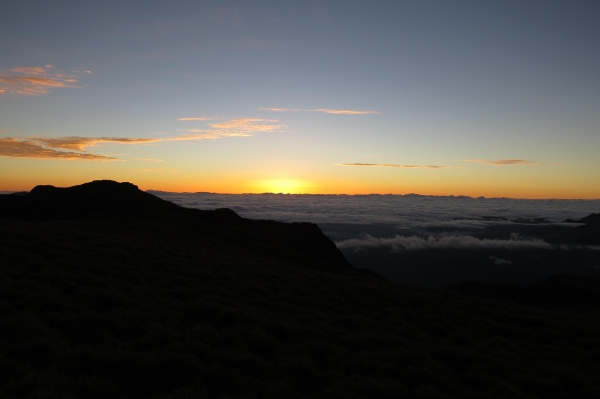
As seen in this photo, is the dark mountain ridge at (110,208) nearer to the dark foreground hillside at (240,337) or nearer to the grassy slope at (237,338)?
the dark foreground hillside at (240,337)

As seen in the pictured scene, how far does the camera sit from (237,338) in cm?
1035

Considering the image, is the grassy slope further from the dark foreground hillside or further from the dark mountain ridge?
the dark mountain ridge

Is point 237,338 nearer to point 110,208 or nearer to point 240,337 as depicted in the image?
point 240,337

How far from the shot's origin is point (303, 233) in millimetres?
79438

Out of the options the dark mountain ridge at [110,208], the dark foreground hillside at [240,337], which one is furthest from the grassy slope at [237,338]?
the dark mountain ridge at [110,208]

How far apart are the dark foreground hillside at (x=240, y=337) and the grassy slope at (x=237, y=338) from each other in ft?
0.13

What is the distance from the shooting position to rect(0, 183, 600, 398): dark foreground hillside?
25.3 ft

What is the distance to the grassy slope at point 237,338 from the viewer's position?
7.70 metres

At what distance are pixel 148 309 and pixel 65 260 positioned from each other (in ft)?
20.3

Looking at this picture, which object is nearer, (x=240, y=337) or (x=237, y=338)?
(x=237, y=338)

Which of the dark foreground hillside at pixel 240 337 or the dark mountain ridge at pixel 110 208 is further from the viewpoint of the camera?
the dark mountain ridge at pixel 110 208

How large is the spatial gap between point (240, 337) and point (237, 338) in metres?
0.20

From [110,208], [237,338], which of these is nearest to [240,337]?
[237,338]

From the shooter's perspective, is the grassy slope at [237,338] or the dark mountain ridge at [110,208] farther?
the dark mountain ridge at [110,208]
